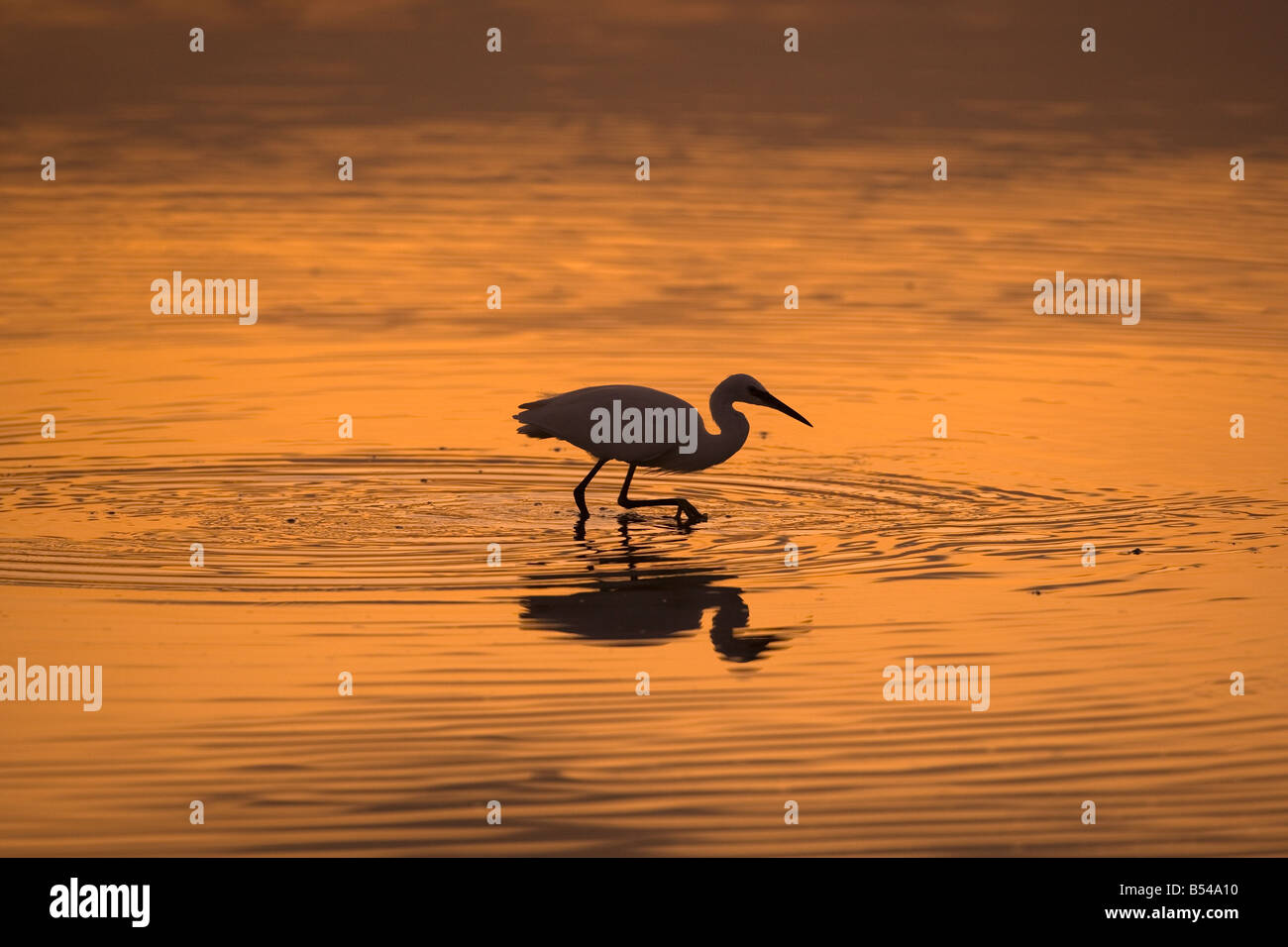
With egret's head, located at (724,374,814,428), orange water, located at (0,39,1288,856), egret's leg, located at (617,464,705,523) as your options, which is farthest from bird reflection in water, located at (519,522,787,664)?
egret's head, located at (724,374,814,428)

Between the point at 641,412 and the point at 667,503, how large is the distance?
0.68m

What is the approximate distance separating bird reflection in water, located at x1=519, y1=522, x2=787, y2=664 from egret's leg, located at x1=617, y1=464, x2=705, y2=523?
51.1 inches

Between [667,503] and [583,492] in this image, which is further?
[583,492]

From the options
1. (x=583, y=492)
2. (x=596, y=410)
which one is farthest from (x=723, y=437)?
(x=583, y=492)

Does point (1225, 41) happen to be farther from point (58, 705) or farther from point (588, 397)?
point (58, 705)

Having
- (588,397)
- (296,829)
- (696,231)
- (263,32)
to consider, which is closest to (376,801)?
(296,829)

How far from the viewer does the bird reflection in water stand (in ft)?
36.8

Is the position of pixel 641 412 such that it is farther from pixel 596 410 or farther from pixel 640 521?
pixel 640 521

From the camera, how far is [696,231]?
25000 mm

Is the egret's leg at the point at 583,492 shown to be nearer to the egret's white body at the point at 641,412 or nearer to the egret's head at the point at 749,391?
the egret's white body at the point at 641,412

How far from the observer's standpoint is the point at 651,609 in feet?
38.9

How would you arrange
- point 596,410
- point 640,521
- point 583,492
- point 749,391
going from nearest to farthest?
1. point 596,410
2. point 640,521
3. point 583,492
4. point 749,391

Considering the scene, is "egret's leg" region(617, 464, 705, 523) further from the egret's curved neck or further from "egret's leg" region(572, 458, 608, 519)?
the egret's curved neck

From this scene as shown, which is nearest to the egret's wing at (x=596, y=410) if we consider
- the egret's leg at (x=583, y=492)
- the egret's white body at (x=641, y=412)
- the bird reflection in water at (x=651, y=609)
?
the egret's white body at (x=641, y=412)
